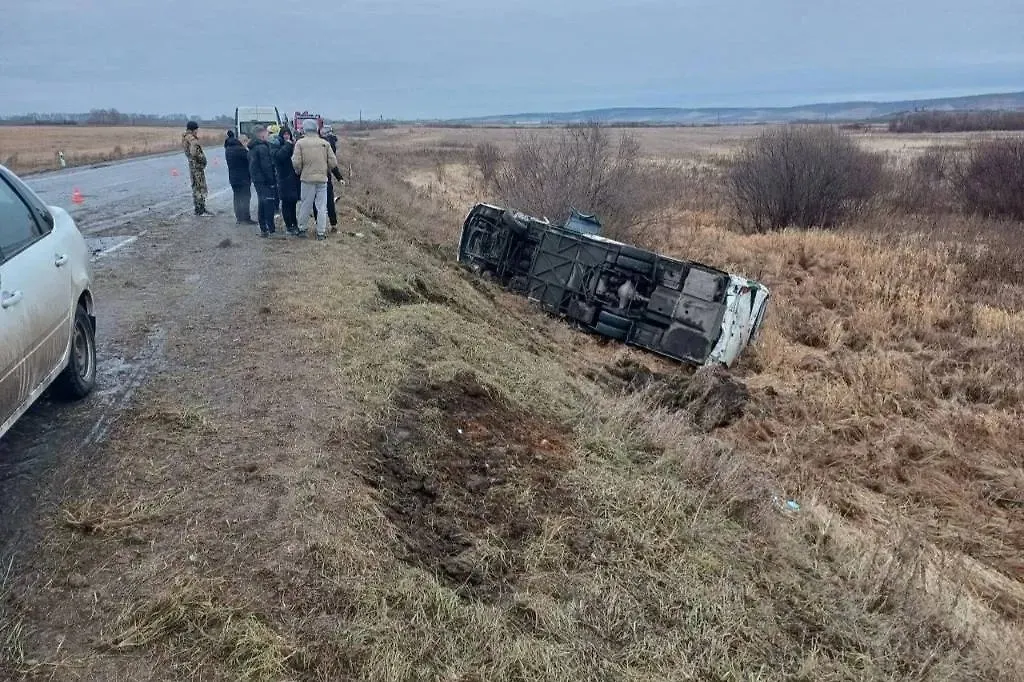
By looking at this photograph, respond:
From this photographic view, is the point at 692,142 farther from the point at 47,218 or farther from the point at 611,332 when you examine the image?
the point at 47,218

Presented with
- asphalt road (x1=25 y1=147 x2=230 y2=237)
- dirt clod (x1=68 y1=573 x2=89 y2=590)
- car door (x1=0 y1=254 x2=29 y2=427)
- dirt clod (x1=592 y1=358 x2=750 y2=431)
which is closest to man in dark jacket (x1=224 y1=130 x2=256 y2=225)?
asphalt road (x1=25 y1=147 x2=230 y2=237)

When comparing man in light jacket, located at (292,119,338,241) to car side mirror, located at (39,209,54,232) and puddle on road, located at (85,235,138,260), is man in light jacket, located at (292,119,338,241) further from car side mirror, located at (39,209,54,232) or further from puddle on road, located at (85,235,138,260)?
car side mirror, located at (39,209,54,232)

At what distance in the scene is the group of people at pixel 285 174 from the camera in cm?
985

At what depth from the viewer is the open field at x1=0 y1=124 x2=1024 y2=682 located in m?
3.20

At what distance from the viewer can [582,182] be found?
1762 centimetres

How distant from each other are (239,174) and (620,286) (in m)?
6.29

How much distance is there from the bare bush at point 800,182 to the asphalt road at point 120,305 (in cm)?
1507

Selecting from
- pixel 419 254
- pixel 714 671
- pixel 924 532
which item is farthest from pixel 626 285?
pixel 714 671

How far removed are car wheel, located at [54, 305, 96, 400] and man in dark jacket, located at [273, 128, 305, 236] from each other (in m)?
5.64

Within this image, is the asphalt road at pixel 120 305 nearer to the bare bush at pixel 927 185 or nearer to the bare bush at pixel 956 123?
the bare bush at pixel 927 185

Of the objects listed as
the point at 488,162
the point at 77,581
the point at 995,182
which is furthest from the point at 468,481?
the point at 488,162

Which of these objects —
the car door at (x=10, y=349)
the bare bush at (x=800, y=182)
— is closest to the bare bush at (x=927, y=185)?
the bare bush at (x=800, y=182)

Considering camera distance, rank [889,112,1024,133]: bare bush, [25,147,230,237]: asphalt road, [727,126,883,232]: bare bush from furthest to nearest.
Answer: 1. [889,112,1024,133]: bare bush
2. [727,126,883,232]: bare bush
3. [25,147,230,237]: asphalt road

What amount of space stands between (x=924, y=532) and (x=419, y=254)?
8.02 meters
